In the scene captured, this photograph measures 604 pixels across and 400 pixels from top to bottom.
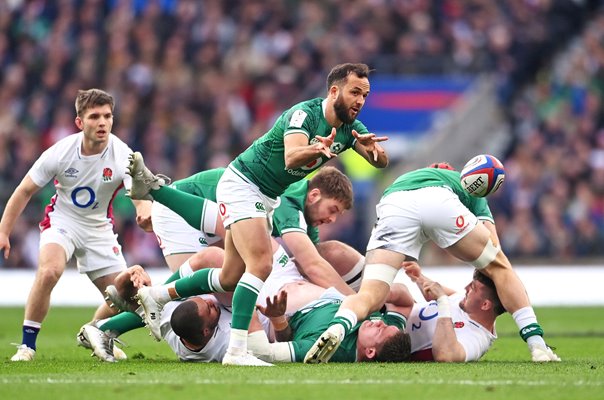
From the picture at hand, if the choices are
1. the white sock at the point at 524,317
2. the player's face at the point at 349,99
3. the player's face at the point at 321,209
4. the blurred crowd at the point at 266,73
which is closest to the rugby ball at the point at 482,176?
the white sock at the point at 524,317

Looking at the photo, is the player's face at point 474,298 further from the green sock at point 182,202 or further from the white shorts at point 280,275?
the green sock at point 182,202

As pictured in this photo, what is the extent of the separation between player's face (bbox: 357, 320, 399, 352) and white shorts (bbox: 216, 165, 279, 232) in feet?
3.73

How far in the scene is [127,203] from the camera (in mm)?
20781

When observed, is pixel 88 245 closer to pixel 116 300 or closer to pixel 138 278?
pixel 116 300

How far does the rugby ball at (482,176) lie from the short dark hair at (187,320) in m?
2.47

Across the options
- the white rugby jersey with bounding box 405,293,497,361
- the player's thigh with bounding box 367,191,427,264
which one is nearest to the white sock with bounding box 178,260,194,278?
the player's thigh with bounding box 367,191,427,264

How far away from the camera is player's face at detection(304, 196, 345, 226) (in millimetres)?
10836

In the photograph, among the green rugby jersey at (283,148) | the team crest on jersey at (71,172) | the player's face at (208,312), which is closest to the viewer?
the green rugby jersey at (283,148)

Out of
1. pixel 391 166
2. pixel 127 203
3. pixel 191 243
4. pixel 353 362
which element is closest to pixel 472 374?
pixel 353 362

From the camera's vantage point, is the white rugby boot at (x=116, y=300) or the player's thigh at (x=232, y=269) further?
the white rugby boot at (x=116, y=300)

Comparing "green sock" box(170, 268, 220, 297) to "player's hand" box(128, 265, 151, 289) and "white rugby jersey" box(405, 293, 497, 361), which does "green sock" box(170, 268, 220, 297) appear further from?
"white rugby jersey" box(405, 293, 497, 361)

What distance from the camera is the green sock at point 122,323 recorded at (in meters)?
10.2

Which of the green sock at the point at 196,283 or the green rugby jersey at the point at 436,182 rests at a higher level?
the green rugby jersey at the point at 436,182

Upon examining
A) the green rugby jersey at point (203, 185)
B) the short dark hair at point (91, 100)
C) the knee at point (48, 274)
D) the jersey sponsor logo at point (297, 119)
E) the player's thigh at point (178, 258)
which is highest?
the short dark hair at point (91, 100)
